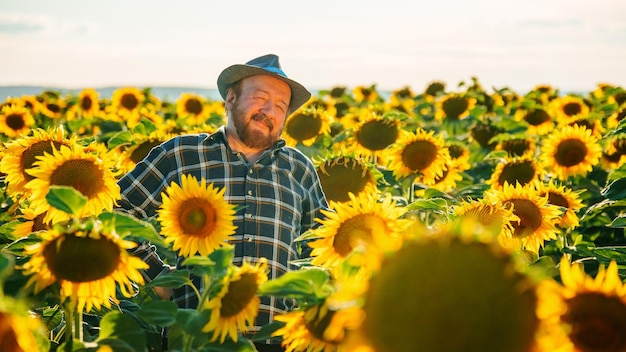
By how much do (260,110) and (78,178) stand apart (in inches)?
56.3

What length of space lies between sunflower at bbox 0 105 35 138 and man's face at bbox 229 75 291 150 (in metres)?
3.91

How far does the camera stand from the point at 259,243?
11.3 ft

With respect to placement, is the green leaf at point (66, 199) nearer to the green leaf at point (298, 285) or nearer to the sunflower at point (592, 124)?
the green leaf at point (298, 285)

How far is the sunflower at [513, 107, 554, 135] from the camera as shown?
802cm

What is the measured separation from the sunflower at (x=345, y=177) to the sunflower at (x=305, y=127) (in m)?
1.77

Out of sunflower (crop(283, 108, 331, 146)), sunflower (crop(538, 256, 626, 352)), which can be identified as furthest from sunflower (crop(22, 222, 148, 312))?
sunflower (crop(283, 108, 331, 146))

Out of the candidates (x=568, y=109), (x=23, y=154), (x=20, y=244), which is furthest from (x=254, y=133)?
(x=568, y=109)

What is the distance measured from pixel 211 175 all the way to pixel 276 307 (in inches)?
29.3

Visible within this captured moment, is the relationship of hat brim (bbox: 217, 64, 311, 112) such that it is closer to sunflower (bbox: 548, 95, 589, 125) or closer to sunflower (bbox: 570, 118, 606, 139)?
sunflower (bbox: 570, 118, 606, 139)

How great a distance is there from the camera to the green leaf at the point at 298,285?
166 cm

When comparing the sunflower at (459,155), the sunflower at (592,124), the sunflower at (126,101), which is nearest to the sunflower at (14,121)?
the sunflower at (126,101)

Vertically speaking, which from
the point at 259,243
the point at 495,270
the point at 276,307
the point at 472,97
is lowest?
the point at 276,307

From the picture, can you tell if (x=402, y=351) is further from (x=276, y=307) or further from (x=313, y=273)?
(x=276, y=307)

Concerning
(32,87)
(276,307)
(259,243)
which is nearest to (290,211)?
(259,243)
